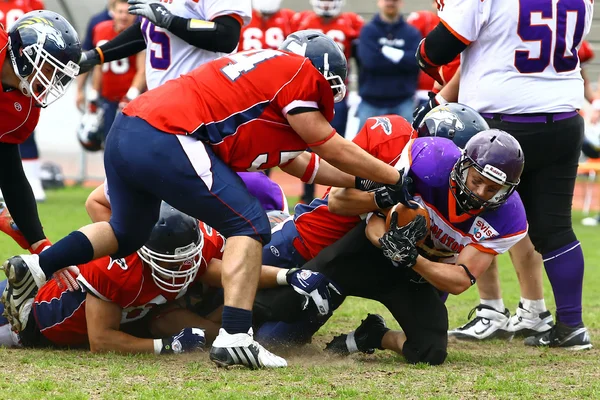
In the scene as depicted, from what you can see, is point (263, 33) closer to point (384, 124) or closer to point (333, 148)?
point (384, 124)

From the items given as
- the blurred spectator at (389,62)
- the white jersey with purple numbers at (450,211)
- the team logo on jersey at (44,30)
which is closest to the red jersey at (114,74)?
the blurred spectator at (389,62)

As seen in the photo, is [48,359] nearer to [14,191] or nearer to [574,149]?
[14,191]

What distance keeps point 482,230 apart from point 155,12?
7.74 ft

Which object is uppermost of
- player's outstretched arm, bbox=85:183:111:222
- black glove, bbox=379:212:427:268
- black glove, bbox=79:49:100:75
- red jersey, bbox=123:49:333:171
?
red jersey, bbox=123:49:333:171

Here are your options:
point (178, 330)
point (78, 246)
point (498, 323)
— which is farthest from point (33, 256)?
point (498, 323)

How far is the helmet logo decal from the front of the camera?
4891 millimetres

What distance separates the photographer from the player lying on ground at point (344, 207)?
15.5 feet

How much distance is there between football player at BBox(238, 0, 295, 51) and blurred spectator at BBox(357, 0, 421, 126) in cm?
96

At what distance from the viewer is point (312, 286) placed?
4.48m

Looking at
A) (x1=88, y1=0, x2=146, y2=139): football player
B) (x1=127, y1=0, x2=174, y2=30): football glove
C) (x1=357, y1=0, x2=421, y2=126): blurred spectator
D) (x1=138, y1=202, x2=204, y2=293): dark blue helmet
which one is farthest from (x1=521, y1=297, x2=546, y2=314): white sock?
(x1=88, y1=0, x2=146, y2=139): football player

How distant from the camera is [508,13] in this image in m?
5.01

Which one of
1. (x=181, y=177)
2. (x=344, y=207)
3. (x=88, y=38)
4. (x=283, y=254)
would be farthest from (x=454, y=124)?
(x=88, y=38)

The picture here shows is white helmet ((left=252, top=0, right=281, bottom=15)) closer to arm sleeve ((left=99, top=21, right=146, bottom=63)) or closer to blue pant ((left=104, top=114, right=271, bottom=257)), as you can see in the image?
arm sleeve ((left=99, top=21, right=146, bottom=63))

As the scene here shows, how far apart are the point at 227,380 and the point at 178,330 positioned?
100 centimetres
